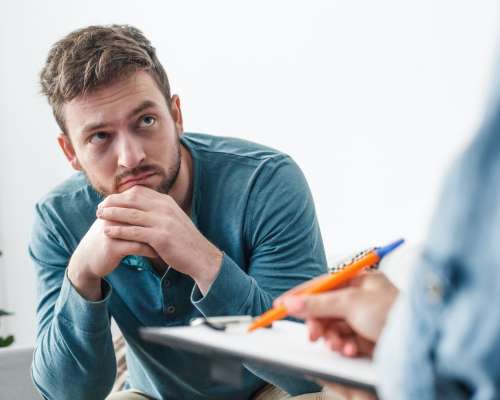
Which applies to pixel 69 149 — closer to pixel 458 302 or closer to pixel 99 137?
pixel 99 137

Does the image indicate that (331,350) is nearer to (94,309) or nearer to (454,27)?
(94,309)

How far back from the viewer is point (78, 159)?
1417mm

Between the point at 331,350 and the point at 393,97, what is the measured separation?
1.68 meters

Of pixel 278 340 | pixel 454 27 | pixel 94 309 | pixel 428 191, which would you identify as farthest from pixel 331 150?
pixel 278 340

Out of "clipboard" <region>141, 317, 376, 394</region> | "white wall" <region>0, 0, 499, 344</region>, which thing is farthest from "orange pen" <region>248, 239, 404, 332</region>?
"white wall" <region>0, 0, 499, 344</region>

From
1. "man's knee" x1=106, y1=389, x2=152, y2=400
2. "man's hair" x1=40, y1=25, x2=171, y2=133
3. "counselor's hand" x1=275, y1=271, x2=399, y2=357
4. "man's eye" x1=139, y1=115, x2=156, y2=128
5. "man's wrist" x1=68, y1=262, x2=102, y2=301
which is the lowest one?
"man's knee" x1=106, y1=389, x2=152, y2=400

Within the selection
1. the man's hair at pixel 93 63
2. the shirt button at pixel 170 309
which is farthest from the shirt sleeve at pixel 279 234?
the man's hair at pixel 93 63

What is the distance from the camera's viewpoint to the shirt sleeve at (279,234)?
1270 mm

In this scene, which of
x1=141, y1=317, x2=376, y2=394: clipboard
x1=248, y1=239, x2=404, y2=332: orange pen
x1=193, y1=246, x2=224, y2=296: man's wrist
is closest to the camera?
x1=141, y1=317, x2=376, y2=394: clipboard

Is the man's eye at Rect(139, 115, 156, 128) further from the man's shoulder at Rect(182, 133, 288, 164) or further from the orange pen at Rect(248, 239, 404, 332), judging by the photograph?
the orange pen at Rect(248, 239, 404, 332)

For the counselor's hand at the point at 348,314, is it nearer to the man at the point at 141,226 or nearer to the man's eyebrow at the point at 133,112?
the man at the point at 141,226

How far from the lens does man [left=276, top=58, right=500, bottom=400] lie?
0.31 m

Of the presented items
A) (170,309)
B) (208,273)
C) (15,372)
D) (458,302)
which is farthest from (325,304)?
(15,372)

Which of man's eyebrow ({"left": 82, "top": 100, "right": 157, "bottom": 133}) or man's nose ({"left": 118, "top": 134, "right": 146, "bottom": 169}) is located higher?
man's eyebrow ({"left": 82, "top": 100, "right": 157, "bottom": 133})
